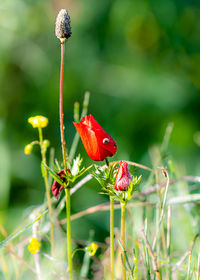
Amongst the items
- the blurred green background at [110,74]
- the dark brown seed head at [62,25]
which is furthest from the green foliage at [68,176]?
the blurred green background at [110,74]

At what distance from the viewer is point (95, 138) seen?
46cm

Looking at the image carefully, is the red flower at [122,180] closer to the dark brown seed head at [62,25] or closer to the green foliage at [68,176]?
the green foliage at [68,176]

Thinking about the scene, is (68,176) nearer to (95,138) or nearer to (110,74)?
(95,138)

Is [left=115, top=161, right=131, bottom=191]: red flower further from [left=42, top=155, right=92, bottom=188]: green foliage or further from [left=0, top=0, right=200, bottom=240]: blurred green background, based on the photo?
[left=0, top=0, right=200, bottom=240]: blurred green background

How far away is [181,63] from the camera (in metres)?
1.69

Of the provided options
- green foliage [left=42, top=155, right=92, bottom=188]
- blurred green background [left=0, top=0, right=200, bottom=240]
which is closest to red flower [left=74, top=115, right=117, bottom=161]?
green foliage [left=42, top=155, right=92, bottom=188]

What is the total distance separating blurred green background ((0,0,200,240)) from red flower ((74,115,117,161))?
1.05m

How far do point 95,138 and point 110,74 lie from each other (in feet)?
4.15

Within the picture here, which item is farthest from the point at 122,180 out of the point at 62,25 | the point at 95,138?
the point at 62,25

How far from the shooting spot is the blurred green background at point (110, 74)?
157 cm

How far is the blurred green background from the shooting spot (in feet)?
5.16

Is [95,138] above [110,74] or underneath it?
underneath

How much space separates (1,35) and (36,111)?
30cm

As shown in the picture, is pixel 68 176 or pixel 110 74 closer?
pixel 68 176
